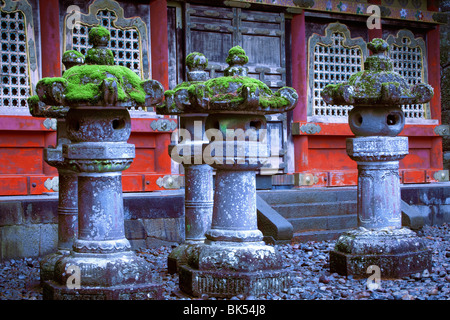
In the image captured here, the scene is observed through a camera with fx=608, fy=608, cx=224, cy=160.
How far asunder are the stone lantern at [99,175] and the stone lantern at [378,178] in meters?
2.04

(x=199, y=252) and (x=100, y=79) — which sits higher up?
(x=100, y=79)

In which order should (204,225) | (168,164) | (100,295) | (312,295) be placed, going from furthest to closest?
(168,164)
(204,225)
(312,295)
(100,295)

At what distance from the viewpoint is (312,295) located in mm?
4895

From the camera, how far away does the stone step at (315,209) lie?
8.30 meters

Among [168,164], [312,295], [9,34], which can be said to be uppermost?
[9,34]

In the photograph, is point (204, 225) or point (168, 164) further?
point (168, 164)

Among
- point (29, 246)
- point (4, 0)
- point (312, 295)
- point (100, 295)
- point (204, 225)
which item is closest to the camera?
point (100, 295)

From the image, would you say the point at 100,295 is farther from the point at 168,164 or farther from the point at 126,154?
the point at 168,164

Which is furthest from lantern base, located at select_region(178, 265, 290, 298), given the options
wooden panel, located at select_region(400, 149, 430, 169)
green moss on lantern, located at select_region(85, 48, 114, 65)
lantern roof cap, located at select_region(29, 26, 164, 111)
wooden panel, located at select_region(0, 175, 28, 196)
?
wooden panel, located at select_region(400, 149, 430, 169)

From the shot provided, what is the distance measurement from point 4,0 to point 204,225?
4181 mm

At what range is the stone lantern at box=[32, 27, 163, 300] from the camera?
169 inches

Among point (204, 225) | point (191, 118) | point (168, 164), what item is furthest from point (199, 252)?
point (168, 164)

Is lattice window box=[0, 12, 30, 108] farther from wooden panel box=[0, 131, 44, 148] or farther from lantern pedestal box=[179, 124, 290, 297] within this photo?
lantern pedestal box=[179, 124, 290, 297]

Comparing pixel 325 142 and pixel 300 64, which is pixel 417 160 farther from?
pixel 300 64
